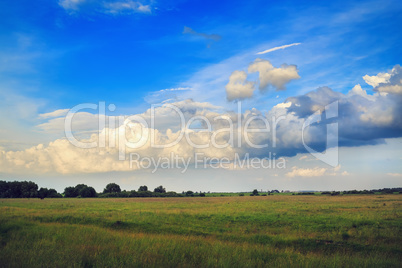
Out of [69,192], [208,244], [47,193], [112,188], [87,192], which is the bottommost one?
[112,188]

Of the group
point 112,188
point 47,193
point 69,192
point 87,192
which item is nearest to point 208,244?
point 47,193

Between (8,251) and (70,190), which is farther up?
(8,251)

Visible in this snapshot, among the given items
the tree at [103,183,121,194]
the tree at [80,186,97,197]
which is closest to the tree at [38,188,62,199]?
the tree at [80,186,97,197]

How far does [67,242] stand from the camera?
1516 cm

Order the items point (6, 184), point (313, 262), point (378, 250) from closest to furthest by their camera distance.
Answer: point (313, 262)
point (378, 250)
point (6, 184)

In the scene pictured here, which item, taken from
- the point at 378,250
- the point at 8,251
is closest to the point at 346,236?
the point at 378,250

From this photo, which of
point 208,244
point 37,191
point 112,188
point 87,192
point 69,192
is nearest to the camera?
point 208,244

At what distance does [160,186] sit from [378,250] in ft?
488

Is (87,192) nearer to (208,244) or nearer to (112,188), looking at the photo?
(112,188)

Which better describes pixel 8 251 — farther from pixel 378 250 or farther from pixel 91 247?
pixel 378 250

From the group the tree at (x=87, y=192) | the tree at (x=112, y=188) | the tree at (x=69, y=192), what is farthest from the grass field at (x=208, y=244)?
the tree at (x=112, y=188)

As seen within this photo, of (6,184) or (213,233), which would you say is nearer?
(213,233)

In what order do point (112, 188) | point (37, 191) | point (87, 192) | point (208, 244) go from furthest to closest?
point (112, 188), point (87, 192), point (37, 191), point (208, 244)

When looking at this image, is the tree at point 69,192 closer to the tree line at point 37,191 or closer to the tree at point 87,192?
the tree line at point 37,191
